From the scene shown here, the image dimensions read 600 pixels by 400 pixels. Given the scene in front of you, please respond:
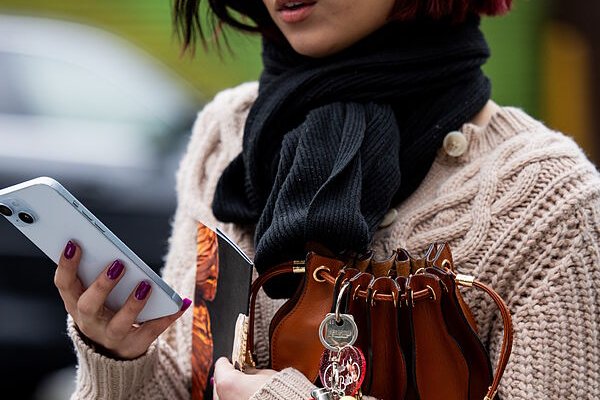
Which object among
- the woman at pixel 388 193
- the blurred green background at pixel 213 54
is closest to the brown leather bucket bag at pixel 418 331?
the woman at pixel 388 193

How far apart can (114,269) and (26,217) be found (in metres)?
0.17

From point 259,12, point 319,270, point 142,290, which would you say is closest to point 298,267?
point 319,270

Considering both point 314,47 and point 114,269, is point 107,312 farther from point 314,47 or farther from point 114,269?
point 314,47

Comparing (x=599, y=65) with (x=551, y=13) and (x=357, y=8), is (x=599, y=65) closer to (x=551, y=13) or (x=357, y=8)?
(x=551, y=13)

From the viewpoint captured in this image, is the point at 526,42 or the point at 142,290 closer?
the point at 142,290

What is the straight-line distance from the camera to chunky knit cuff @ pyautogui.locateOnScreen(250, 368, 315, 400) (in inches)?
67.8

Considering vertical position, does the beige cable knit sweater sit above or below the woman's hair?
below

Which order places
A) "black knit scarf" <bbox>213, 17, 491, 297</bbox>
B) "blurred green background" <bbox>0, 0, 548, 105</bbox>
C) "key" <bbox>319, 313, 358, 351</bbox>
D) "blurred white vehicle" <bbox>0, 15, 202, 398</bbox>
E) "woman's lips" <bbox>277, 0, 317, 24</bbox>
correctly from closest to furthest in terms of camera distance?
1. "key" <bbox>319, 313, 358, 351</bbox>
2. "black knit scarf" <bbox>213, 17, 491, 297</bbox>
3. "woman's lips" <bbox>277, 0, 317, 24</bbox>
4. "blurred white vehicle" <bbox>0, 15, 202, 398</bbox>
5. "blurred green background" <bbox>0, 0, 548, 105</bbox>

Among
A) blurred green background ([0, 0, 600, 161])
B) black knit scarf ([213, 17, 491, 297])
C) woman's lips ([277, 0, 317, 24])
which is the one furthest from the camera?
blurred green background ([0, 0, 600, 161])

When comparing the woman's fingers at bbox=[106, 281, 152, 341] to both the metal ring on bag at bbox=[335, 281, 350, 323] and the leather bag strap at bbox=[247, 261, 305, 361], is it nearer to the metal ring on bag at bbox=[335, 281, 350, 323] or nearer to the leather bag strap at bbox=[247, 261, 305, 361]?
the leather bag strap at bbox=[247, 261, 305, 361]

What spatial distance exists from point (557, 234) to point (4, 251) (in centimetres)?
326

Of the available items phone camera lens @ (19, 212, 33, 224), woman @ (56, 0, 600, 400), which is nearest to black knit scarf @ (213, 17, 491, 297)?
woman @ (56, 0, 600, 400)

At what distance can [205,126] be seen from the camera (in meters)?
2.40

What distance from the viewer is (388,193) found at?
191cm
